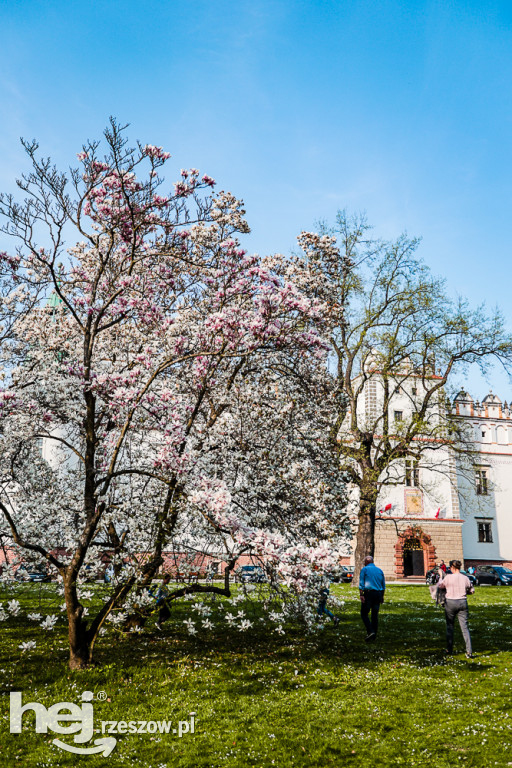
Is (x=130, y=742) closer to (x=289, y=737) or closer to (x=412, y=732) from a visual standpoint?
(x=289, y=737)

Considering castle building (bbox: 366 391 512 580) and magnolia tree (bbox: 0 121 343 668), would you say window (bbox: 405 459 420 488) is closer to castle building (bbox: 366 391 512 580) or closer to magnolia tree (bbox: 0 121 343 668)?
castle building (bbox: 366 391 512 580)

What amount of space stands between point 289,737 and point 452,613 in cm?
513

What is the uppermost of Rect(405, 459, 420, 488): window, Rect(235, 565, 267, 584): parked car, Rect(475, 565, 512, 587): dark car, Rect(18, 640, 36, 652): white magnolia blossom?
Rect(405, 459, 420, 488): window

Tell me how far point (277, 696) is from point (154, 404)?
231 inches

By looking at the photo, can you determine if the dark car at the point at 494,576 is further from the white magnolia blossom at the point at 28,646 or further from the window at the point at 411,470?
the white magnolia blossom at the point at 28,646

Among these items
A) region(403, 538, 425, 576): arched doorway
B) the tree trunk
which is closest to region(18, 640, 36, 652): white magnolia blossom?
the tree trunk

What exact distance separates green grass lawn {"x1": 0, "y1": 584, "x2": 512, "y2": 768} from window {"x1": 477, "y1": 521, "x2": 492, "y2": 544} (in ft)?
119

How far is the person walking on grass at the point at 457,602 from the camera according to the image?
1122 centimetres

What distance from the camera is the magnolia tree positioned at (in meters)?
10.1

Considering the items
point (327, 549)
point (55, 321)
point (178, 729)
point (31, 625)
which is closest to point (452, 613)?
point (327, 549)

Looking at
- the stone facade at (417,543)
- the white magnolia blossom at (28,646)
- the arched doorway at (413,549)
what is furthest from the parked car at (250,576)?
the stone facade at (417,543)

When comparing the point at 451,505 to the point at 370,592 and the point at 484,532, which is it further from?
the point at 370,592

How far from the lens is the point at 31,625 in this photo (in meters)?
14.2

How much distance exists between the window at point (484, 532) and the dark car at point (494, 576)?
4577 millimetres
